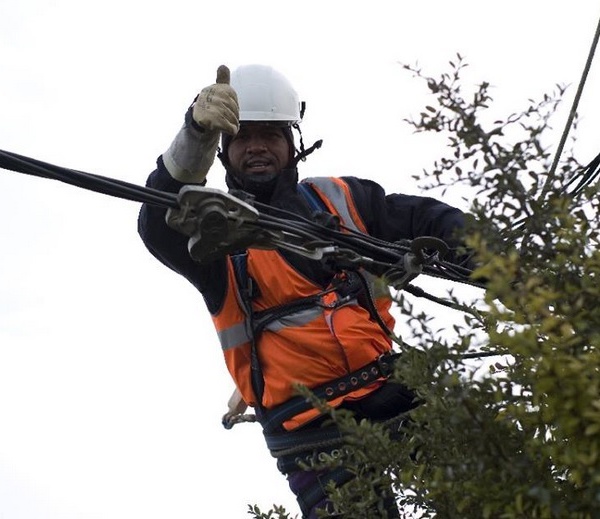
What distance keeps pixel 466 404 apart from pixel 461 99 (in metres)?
0.81

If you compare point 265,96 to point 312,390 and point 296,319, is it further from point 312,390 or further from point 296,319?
point 312,390

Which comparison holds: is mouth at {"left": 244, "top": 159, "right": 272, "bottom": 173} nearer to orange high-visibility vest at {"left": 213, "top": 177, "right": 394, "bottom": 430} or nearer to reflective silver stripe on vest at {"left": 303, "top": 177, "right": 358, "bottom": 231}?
reflective silver stripe on vest at {"left": 303, "top": 177, "right": 358, "bottom": 231}

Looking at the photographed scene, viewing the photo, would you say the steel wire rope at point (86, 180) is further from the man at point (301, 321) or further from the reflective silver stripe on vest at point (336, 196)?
the reflective silver stripe on vest at point (336, 196)

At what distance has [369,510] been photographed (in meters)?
3.41

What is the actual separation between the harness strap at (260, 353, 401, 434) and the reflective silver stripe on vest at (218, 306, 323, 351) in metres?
0.30

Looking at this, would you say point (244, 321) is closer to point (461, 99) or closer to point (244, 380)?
point (244, 380)

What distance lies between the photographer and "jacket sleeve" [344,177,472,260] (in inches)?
219

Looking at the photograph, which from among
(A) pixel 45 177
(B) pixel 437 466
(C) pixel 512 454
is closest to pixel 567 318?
(C) pixel 512 454

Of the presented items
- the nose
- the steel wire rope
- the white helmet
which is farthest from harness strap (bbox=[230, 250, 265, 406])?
the steel wire rope

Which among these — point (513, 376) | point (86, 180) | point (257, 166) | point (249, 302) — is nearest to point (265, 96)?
point (257, 166)

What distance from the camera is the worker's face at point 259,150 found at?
5859 mm

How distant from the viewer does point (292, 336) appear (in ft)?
17.2

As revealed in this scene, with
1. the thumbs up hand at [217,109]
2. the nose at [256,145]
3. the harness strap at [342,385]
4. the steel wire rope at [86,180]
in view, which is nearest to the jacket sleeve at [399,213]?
the nose at [256,145]

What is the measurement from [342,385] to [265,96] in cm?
177
